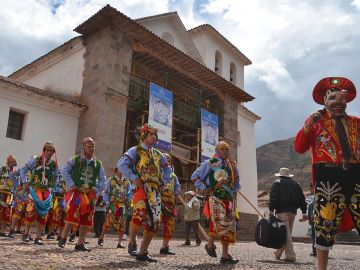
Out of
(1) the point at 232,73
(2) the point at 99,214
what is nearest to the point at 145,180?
(2) the point at 99,214

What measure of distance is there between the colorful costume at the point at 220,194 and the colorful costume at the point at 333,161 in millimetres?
2164

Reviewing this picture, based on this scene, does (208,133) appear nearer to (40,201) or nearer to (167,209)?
(40,201)

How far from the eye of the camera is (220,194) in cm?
572

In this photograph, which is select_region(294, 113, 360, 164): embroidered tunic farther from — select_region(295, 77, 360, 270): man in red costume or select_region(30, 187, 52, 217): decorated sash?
select_region(30, 187, 52, 217): decorated sash

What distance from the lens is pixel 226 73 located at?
91.9 ft

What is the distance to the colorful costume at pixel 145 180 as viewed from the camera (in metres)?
5.05

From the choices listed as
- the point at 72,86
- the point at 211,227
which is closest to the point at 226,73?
the point at 72,86

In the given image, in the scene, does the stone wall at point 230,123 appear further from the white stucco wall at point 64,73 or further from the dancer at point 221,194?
the dancer at point 221,194

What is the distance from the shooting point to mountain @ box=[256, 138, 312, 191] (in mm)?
59531

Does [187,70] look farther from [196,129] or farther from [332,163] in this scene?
[332,163]

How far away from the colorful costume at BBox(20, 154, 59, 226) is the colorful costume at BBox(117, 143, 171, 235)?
2.86 meters

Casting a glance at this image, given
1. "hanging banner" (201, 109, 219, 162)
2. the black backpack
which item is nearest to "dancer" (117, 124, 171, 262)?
the black backpack

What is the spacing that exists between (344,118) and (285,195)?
4052 millimetres

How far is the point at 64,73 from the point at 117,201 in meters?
12.0
